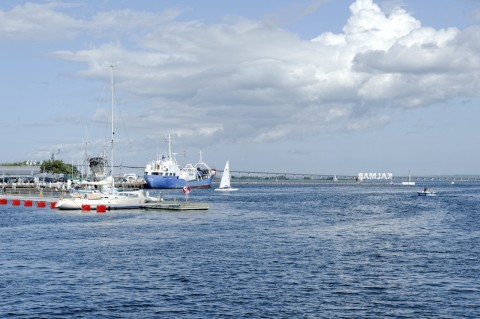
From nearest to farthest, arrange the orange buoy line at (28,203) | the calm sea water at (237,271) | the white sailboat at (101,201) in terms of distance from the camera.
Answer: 1. the calm sea water at (237,271)
2. the white sailboat at (101,201)
3. the orange buoy line at (28,203)

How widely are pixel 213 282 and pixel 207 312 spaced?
7938mm

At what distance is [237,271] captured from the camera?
151 ft

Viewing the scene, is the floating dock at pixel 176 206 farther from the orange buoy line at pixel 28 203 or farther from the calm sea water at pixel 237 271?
the calm sea water at pixel 237 271

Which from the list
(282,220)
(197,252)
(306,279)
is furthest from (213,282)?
(282,220)

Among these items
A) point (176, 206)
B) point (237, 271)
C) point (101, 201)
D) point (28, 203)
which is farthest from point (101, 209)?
point (237, 271)

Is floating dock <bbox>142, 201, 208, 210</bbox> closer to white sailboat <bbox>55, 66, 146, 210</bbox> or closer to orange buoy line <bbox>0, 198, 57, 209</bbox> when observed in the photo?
white sailboat <bbox>55, 66, 146, 210</bbox>

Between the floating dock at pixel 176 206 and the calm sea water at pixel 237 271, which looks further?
the floating dock at pixel 176 206

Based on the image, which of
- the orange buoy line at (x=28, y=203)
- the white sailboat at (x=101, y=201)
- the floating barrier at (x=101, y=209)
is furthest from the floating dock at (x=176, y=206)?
the orange buoy line at (x=28, y=203)

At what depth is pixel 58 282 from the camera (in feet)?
137

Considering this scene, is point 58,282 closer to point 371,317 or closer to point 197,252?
point 197,252

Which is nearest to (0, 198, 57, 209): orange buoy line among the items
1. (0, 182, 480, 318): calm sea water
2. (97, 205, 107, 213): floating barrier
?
(97, 205, 107, 213): floating barrier

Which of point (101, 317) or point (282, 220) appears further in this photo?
point (282, 220)

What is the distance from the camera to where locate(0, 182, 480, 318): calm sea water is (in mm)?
34781

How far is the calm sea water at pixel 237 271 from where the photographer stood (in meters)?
34.8
